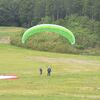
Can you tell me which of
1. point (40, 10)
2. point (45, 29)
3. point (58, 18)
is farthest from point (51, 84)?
point (40, 10)

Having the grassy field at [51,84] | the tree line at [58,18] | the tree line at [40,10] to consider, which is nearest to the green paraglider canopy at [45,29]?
the grassy field at [51,84]

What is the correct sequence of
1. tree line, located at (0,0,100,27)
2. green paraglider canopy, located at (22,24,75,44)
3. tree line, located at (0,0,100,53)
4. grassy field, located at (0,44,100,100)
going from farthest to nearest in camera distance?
tree line, located at (0,0,100,27) < tree line, located at (0,0,100,53) < green paraglider canopy, located at (22,24,75,44) < grassy field, located at (0,44,100,100)

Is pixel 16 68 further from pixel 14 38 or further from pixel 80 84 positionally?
pixel 14 38

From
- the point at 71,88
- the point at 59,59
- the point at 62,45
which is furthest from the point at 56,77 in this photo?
the point at 62,45

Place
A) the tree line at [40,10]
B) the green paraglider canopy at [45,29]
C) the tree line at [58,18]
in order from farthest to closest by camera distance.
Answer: the tree line at [40,10], the tree line at [58,18], the green paraglider canopy at [45,29]

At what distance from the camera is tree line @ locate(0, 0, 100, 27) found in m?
98.8

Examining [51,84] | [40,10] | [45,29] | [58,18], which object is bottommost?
[51,84]

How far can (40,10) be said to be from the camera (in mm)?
110188

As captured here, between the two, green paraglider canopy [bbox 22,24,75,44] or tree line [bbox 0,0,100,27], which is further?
tree line [bbox 0,0,100,27]

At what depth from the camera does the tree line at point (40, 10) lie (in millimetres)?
98812

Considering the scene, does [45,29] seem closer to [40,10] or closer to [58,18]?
[58,18]

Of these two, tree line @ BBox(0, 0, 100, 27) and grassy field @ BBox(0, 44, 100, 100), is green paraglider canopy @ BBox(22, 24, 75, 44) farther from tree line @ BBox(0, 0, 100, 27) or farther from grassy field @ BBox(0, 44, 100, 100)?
tree line @ BBox(0, 0, 100, 27)

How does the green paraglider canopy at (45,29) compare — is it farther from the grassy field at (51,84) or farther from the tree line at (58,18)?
the tree line at (58,18)

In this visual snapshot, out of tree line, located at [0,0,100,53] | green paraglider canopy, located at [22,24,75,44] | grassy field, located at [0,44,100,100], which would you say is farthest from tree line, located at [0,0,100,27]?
green paraglider canopy, located at [22,24,75,44]
